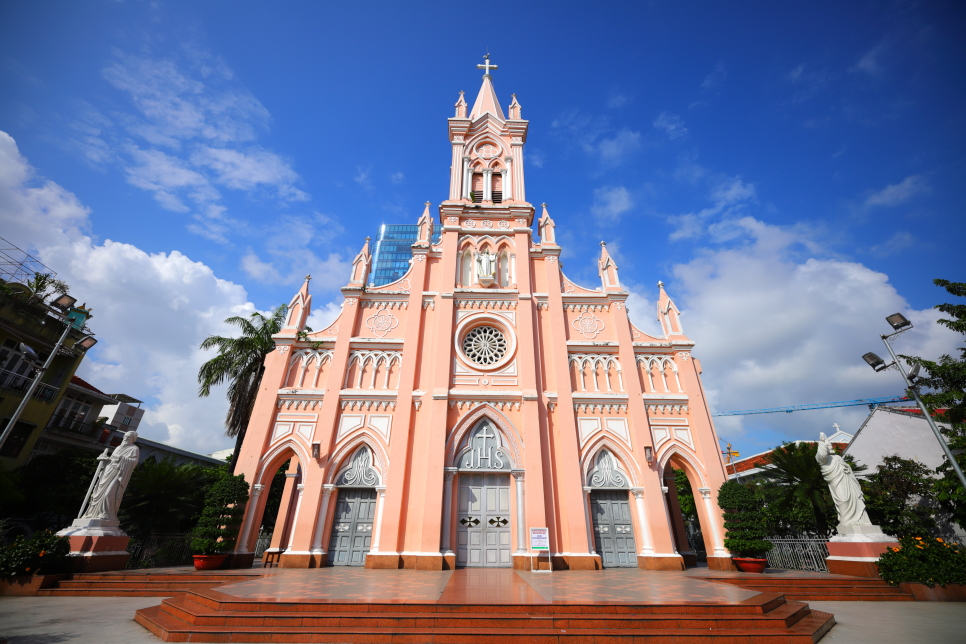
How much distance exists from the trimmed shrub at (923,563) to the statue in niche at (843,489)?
3.55 feet

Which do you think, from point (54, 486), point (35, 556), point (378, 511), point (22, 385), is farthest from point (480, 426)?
point (22, 385)

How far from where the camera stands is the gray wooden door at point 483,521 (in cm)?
1301

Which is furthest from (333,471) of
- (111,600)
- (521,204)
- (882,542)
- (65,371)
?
(65,371)

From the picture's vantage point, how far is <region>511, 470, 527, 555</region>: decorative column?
507 inches

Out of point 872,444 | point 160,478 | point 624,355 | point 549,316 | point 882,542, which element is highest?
point 549,316

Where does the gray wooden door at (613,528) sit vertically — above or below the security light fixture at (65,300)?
below

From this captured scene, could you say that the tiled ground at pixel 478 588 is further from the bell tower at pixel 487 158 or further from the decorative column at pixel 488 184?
the decorative column at pixel 488 184

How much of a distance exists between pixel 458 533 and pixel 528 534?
7.38 feet

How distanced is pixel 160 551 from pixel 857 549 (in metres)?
20.3

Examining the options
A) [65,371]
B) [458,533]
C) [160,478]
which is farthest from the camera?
[65,371]

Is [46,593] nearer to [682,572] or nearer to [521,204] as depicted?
[682,572]

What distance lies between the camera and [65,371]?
20422 mm

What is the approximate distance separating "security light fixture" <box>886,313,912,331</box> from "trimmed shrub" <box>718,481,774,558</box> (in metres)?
6.03

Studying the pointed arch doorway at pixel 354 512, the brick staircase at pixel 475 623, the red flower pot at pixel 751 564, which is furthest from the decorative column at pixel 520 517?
the brick staircase at pixel 475 623
